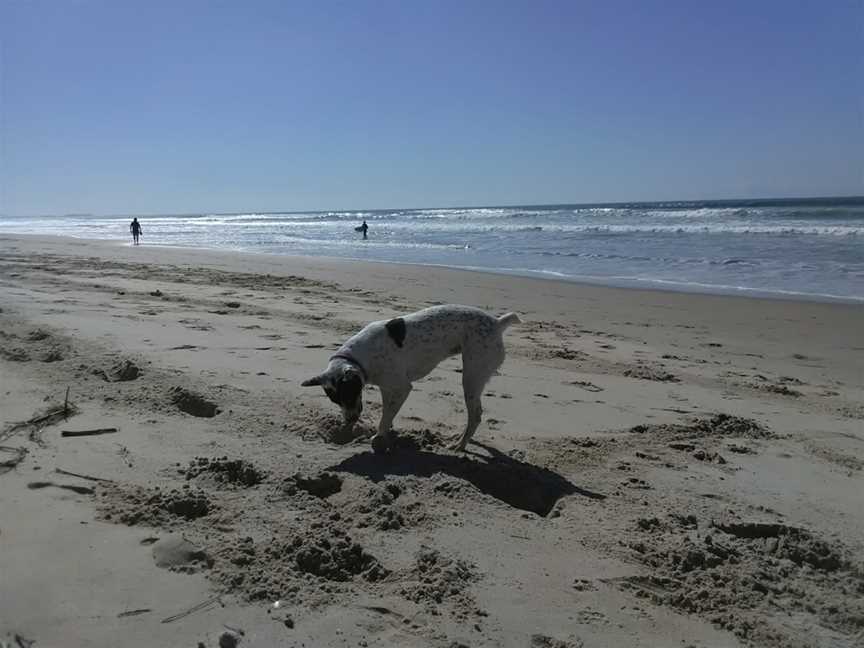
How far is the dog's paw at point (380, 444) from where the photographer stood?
4840 millimetres

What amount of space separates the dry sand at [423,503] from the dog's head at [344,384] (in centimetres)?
39

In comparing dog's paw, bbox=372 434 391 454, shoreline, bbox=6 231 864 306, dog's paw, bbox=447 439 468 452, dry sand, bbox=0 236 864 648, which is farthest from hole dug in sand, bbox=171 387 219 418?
shoreline, bbox=6 231 864 306

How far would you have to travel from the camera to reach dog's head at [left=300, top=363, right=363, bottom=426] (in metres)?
4.63

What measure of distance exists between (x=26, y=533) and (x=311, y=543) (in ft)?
4.99

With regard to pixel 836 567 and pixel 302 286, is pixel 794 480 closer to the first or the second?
pixel 836 567

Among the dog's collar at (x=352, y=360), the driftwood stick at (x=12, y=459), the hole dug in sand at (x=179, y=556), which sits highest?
the dog's collar at (x=352, y=360)

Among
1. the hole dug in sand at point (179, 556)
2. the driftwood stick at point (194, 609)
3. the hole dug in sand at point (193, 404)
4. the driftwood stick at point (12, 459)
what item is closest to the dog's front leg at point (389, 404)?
the hole dug in sand at point (193, 404)

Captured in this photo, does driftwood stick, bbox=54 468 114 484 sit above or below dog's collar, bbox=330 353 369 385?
below

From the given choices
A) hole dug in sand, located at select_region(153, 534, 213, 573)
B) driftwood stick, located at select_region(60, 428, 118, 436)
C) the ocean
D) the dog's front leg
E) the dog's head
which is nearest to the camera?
hole dug in sand, located at select_region(153, 534, 213, 573)

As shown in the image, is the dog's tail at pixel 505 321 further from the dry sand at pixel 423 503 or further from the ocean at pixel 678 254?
the ocean at pixel 678 254

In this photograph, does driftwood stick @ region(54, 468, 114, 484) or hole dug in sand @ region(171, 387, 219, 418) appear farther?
hole dug in sand @ region(171, 387, 219, 418)

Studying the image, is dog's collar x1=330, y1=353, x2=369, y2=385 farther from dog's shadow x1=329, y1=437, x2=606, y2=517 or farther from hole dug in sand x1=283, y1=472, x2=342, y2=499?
hole dug in sand x1=283, y1=472, x2=342, y2=499

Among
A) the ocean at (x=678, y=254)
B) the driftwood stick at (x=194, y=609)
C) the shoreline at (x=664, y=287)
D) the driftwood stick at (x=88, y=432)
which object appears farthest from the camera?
the ocean at (x=678, y=254)

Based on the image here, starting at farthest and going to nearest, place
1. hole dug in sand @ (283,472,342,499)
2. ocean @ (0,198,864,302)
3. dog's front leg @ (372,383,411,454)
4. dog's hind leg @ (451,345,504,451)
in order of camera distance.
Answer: ocean @ (0,198,864,302), dog's hind leg @ (451,345,504,451), dog's front leg @ (372,383,411,454), hole dug in sand @ (283,472,342,499)
